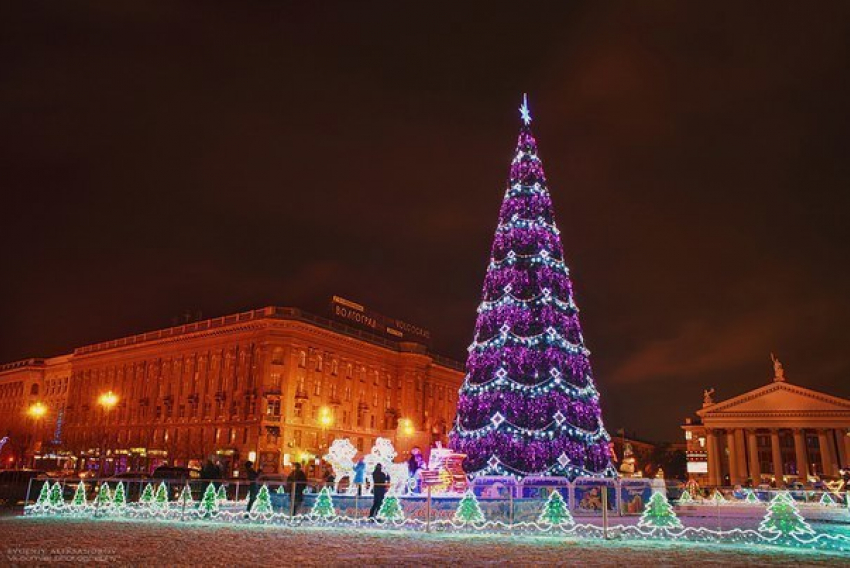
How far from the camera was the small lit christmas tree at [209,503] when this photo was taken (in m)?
24.1

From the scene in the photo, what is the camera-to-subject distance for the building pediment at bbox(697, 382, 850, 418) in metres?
91.9

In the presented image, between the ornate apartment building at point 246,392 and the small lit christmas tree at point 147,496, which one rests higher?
the ornate apartment building at point 246,392

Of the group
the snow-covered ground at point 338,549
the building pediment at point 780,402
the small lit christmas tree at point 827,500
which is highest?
the building pediment at point 780,402

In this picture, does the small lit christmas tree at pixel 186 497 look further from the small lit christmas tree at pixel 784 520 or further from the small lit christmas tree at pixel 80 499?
the small lit christmas tree at pixel 784 520

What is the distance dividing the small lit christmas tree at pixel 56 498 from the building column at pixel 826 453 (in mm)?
91624

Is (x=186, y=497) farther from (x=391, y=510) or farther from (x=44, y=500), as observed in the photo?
(x=391, y=510)

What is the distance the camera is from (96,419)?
311 feet

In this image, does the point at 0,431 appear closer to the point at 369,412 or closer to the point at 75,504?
the point at 369,412

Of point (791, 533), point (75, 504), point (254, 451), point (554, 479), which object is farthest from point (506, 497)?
point (254, 451)

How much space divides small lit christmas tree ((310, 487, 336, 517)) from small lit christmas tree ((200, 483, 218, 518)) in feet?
12.3

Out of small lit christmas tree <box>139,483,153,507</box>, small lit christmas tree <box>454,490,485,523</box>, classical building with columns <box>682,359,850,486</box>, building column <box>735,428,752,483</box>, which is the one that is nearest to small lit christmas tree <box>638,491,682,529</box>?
small lit christmas tree <box>454,490,485,523</box>

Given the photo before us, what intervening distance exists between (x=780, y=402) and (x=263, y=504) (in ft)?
291

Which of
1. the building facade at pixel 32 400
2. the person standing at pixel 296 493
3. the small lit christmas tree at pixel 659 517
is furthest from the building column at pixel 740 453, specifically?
the building facade at pixel 32 400

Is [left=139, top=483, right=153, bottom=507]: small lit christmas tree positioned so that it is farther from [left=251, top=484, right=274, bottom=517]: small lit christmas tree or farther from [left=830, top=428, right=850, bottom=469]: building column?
[left=830, top=428, right=850, bottom=469]: building column
